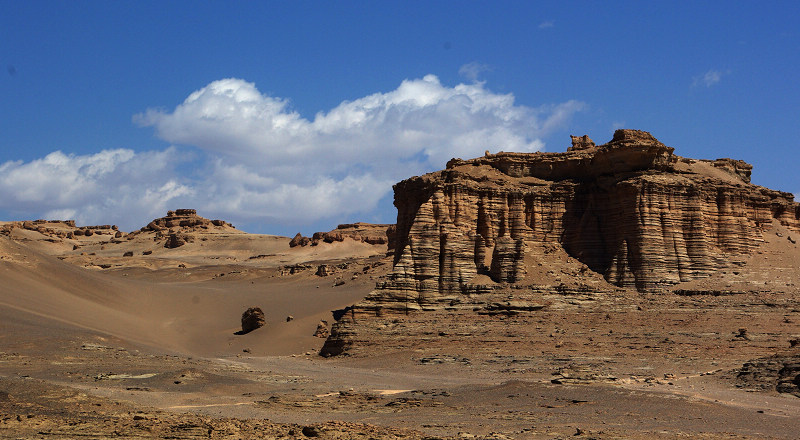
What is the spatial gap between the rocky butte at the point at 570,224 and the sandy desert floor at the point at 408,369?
1.49 metres

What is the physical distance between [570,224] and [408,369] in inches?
498

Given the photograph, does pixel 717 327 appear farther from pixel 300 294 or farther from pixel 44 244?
pixel 44 244

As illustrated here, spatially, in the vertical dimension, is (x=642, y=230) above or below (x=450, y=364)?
above

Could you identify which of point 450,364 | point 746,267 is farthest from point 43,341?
point 746,267

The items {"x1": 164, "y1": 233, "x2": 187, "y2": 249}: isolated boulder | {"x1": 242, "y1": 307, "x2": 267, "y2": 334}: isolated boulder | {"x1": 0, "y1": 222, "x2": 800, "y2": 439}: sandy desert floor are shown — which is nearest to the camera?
{"x1": 0, "y1": 222, "x2": 800, "y2": 439}: sandy desert floor

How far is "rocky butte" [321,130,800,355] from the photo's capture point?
135 feet

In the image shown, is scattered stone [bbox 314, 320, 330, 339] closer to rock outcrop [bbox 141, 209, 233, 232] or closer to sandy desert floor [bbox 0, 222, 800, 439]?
sandy desert floor [bbox 0, 222, 800, 439]

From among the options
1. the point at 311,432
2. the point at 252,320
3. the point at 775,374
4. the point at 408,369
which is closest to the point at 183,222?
the point at 252,320

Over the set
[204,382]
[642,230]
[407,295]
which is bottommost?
[204,382]

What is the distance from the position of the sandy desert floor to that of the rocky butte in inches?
58.6

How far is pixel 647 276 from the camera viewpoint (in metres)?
41.2

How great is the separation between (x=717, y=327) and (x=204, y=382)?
66.2ft

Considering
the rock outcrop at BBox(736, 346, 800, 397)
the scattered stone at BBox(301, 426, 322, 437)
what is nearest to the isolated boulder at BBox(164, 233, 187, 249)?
the rock outcrop at BBox(736, 346, 800, 397)

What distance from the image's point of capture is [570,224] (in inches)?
1754
